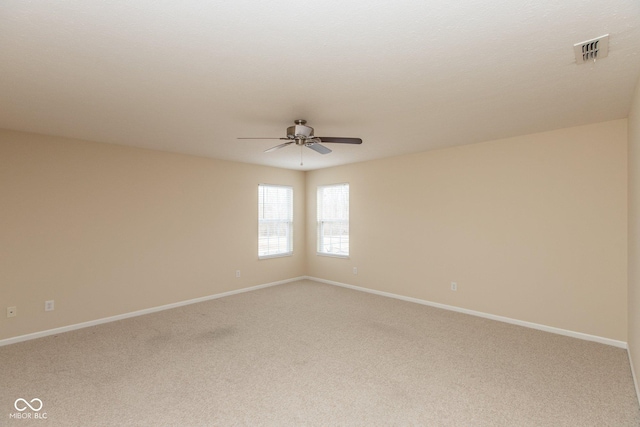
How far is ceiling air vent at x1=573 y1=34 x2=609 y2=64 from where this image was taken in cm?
178

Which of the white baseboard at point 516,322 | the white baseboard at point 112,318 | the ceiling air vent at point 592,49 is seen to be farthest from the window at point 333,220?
the ceiling air vent at point 592,49

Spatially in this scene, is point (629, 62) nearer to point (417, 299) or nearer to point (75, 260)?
point (417, 299)

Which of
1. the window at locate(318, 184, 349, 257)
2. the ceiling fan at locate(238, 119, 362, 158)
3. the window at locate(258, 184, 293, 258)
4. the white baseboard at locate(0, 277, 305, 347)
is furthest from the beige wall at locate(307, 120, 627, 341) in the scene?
the white baseboard at locate(0, 277, 305, 347)

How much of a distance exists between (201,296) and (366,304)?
105 inches

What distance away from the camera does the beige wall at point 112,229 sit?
351 cm

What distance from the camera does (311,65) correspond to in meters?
2.06

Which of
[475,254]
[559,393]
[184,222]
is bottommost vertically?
[559,393]

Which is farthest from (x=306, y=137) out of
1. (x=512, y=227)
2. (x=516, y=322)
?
(x=516, y=322)

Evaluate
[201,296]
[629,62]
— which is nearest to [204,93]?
[629,62]

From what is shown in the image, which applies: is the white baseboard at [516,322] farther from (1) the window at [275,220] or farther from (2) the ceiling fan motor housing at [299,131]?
(2) the ceiling fan motor housing at [299,131]

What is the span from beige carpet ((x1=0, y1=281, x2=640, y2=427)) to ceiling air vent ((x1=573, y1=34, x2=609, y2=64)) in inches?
93.6

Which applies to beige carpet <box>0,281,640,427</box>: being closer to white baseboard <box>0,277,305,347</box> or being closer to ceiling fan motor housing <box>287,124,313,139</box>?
white baseboard <box>0,277,305,347</box>

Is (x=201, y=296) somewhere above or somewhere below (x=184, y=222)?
below

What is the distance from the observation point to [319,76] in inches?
87.4
